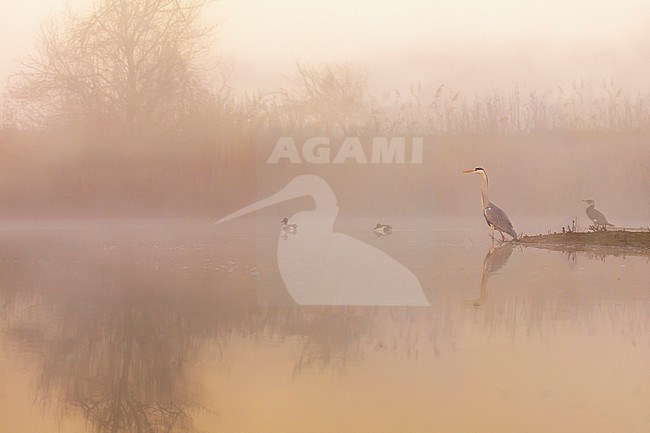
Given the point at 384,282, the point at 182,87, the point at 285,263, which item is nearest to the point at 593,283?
the point at 384,282

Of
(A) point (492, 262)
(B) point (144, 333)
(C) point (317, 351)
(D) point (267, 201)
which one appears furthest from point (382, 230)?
(C) point (317, 351)

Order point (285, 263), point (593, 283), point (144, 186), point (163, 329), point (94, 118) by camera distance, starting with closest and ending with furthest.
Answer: point (163, 329) → point (593, 283) → point (285, 263) → point (144, 186) → point (94, 118)

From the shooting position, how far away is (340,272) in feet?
30.4

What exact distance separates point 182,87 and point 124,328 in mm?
12685

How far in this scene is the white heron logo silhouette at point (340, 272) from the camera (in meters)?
7.57

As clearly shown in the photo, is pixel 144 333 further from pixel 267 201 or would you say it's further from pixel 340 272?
pixel 267 201

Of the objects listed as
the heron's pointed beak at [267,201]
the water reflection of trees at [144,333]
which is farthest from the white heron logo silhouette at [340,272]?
the heron's pointed beak at [267,201]

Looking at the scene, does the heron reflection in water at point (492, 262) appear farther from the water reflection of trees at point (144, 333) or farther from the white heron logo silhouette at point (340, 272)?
the water reflection of trees at point (144, 333)

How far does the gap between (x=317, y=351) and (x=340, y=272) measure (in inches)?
153

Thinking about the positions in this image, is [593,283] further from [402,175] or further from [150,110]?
[150,110]

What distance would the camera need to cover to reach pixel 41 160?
671 inches

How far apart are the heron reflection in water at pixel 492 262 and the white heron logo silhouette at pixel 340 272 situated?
55cm

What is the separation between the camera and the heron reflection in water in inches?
292

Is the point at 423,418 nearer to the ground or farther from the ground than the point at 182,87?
nearer to the ground
